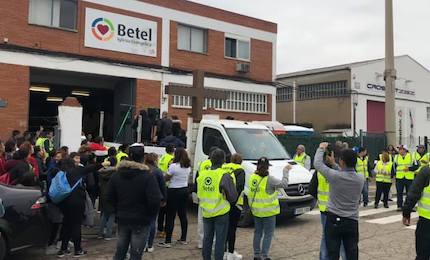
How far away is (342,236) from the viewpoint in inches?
223

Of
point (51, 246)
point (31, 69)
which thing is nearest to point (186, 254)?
point (51, 246)

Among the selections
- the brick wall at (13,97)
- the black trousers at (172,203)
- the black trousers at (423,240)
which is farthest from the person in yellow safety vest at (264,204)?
the brick wall at (13,97)

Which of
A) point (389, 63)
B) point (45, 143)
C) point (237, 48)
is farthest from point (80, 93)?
point (389, 63)

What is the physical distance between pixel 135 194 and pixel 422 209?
11.5ft

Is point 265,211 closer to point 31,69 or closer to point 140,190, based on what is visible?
point 140,190

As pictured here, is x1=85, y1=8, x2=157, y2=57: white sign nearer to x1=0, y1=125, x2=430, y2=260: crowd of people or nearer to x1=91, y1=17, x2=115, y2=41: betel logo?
x1=91, y1=17, x2=115, y2=41: betel logo

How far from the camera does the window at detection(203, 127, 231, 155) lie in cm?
1112

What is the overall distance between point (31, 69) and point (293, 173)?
1349 centimetres

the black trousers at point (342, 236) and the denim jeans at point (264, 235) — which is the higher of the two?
the black trousers at point (342, 236)

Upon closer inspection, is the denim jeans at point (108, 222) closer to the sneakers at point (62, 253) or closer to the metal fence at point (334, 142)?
the sneakers at point (62, 253)

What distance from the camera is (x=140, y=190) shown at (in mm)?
5445

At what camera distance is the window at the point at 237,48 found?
25859 mm

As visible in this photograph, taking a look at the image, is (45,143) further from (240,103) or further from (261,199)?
(240,103)

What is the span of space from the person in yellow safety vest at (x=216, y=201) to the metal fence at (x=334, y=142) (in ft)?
44.7
